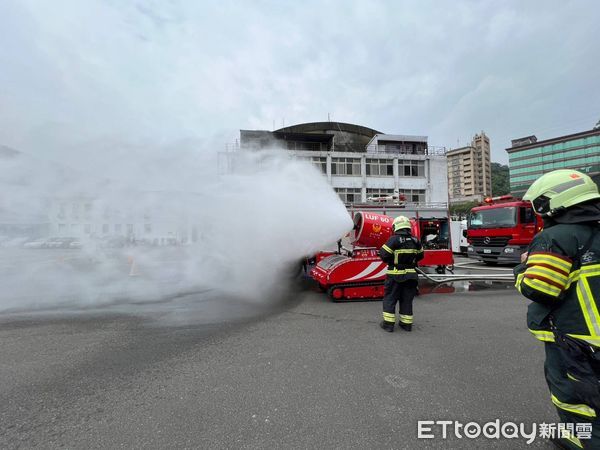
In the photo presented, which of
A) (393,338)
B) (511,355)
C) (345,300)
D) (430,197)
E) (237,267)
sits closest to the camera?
(511,355)

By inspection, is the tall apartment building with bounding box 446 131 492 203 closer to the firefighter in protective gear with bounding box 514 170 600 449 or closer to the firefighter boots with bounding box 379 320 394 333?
the firefighter boots with bounding box 379 320 394 333

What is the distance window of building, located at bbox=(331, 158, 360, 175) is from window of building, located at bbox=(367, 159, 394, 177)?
193cm

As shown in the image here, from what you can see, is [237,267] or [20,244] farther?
[237,267]

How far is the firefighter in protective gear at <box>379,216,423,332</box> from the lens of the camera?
458cm

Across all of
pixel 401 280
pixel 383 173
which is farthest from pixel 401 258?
pixel 383 173

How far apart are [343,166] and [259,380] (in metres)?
33.5

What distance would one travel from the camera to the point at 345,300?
21.5 ft

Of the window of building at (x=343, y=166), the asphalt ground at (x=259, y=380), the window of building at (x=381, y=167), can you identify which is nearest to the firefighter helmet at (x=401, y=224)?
the asphalt ground at (x=259, y=380)

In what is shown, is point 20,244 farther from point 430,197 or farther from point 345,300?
point 430,197

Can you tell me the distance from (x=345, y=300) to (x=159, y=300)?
4.00 metres

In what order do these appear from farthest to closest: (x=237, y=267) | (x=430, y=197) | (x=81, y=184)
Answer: (x=430, y=197)
(x=237, y=267)
(x=81, y=184)

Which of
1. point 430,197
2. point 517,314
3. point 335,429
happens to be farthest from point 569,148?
point 335,429

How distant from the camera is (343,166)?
3500 centimetres

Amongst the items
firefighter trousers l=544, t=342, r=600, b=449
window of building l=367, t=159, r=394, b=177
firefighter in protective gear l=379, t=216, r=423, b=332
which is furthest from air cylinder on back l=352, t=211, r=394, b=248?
window of building l=367, t=159, r=394, b=177
